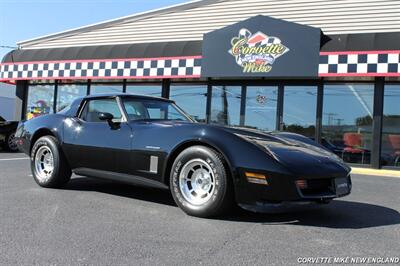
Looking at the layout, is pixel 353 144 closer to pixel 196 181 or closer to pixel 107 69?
pixel 107 69

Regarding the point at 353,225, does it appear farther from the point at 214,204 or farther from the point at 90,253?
the point at 90,253

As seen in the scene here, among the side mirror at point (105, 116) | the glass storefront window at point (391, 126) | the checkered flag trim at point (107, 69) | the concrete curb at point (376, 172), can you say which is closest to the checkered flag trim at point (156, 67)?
the checkered flag trim at point (107, 69)

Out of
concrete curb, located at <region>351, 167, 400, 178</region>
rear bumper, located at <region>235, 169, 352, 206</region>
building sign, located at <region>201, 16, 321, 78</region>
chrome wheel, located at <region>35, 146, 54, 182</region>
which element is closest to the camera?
rear bumper, located at <region>235, 169, 352, 206</region>

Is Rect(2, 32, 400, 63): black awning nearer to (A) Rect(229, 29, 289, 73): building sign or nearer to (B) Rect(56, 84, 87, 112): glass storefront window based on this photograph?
(A) Rect(229, 29, 289, 73): building sign

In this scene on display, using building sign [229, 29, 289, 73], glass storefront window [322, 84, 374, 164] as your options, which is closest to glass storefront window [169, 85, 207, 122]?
building sign [229, 29, 289, 73]

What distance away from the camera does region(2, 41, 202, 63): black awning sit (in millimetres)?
12227

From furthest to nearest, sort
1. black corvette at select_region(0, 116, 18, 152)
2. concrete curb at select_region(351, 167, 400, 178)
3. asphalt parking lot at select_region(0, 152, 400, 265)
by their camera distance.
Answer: black corvette at select_region(0, 116, 18, 152) < concrete curb at select_region(351, 167, 400, 178) < asphalt parking lot at select_region(0, 152, 400, 265)

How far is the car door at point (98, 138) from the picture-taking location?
4801 mm

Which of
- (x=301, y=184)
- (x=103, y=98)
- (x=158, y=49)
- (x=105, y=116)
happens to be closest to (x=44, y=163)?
(x=103, y=98)

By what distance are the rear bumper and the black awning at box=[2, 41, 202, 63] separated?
27.7ft

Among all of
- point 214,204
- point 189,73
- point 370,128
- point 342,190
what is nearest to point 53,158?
point 214,204

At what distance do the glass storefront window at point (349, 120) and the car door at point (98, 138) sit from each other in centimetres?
727

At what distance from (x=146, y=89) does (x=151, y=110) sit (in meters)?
8.46

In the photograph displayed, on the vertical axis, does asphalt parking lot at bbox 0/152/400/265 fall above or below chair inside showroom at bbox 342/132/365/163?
below
